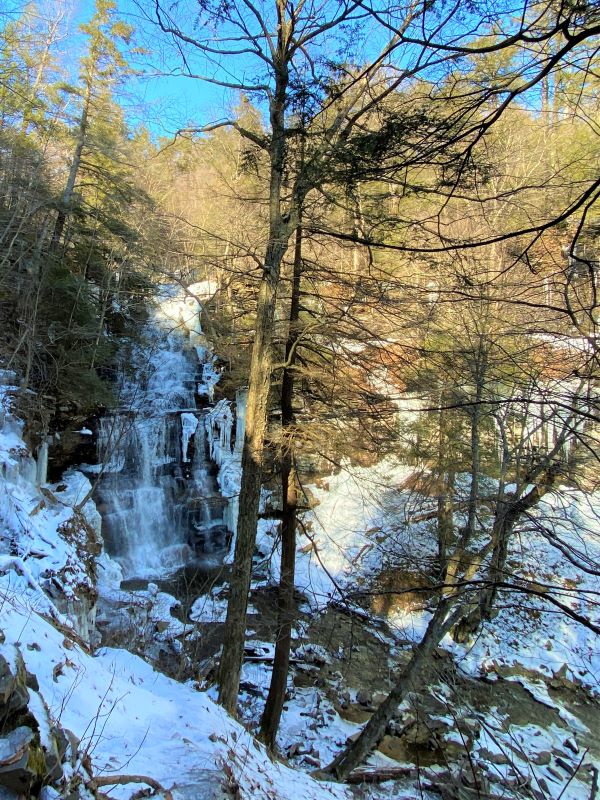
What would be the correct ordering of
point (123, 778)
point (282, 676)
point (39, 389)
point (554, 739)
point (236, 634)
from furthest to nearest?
point (39, 389), point (554, 739), point (282, 676), point (236, 634), point (123, 778)

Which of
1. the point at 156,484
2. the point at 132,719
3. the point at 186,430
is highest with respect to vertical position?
the point at 186,430

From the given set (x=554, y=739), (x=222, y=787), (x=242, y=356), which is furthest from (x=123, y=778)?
(x=554, y=739)

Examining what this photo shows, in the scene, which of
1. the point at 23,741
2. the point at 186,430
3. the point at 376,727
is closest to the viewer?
the point at 23,741

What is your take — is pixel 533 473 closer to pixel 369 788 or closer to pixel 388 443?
pixel 388 443

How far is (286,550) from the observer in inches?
266

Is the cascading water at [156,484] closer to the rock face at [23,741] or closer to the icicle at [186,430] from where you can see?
the icicle at [186,430]

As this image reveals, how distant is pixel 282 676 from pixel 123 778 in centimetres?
447

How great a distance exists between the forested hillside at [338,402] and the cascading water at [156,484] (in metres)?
0.08

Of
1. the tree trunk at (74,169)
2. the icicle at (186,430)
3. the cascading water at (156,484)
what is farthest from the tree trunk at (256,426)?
the tree trunk at (74,169)

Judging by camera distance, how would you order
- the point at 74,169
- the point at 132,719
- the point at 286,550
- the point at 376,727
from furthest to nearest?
the point at 74,169, the point at 286,550, the point at 376,727, the point at 132,719

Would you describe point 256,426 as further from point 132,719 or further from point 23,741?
point 23,741

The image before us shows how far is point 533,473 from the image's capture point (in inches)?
260

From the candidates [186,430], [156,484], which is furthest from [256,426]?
[186,430]

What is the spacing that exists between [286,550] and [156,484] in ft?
26.5
